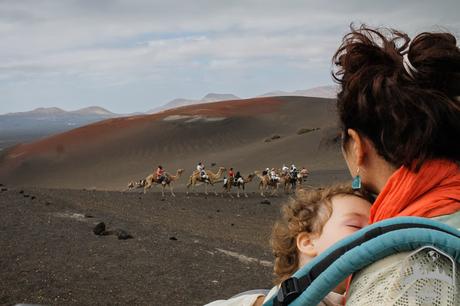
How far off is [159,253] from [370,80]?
8.04 meters

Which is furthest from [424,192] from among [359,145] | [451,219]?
[359,145]

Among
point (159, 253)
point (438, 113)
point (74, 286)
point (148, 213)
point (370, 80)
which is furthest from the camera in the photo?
point (148, 213)

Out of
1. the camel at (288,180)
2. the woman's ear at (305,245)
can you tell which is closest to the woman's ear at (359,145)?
the woman's ear at (305,245)

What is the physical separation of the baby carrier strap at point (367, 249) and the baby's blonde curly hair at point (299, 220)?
1.98 ft

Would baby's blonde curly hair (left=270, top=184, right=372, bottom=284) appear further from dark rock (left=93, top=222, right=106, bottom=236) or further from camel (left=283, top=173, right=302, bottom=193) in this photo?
camel (left=283, top=173, right=302, bottom=193)

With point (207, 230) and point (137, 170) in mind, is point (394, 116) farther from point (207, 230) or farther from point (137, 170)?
point (137, 170)

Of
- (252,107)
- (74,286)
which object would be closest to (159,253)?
(74,286)

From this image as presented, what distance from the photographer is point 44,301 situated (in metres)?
6.42

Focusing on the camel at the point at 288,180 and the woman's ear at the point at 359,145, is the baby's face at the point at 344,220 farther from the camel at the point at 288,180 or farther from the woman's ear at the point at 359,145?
the camel at the point at 288,180

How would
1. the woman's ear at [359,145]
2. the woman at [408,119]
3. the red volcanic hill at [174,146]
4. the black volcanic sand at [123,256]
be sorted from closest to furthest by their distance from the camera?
1. the woman at [408,119]
2. the woman's ear at [359,145]
3. the black volcanic sand at [123,256]
4. the red volcanic hill at [174,146]

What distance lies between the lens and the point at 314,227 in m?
1.85

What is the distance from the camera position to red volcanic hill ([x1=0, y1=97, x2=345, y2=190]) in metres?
37.5

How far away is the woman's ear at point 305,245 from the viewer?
1.85 metres

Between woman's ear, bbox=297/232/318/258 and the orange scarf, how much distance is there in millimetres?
444
